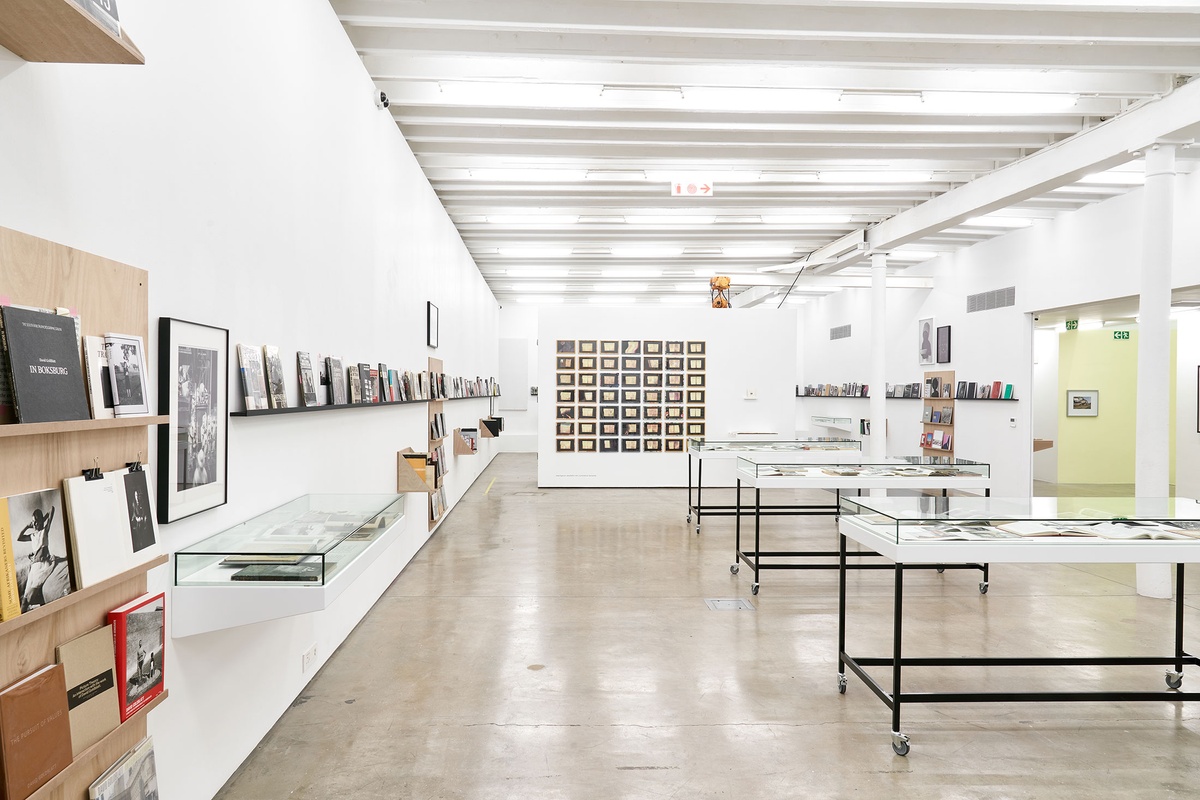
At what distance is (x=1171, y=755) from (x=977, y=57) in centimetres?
480

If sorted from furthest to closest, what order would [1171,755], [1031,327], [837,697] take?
1. [1031,327]
2. [837,697]
3. [1171,755]

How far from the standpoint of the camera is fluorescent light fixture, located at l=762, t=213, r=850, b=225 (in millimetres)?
9867

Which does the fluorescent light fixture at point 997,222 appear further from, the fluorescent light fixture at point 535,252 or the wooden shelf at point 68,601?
the wooden shelf at point 68,601

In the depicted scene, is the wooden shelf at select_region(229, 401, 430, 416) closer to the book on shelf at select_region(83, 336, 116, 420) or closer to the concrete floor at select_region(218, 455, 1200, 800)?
the book on shelf at select_region(83, 336, 116, 420)

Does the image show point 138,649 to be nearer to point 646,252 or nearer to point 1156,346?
point 1156,346

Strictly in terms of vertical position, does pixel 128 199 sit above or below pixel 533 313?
below

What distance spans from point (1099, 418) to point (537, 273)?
36.3 feet

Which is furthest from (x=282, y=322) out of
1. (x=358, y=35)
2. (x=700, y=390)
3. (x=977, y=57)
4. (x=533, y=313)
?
(x=533, y=313)

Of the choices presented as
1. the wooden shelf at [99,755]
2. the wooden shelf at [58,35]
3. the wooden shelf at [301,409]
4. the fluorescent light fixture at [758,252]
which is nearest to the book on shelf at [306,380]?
the wooden shelf at [301,409]

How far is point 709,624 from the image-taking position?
493 cm

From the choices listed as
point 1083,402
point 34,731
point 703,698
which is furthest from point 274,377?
point 1083,402

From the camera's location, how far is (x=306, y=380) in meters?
3.71

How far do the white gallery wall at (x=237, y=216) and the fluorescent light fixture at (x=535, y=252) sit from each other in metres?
6.70

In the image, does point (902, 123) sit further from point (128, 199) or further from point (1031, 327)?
point (128, 199)
